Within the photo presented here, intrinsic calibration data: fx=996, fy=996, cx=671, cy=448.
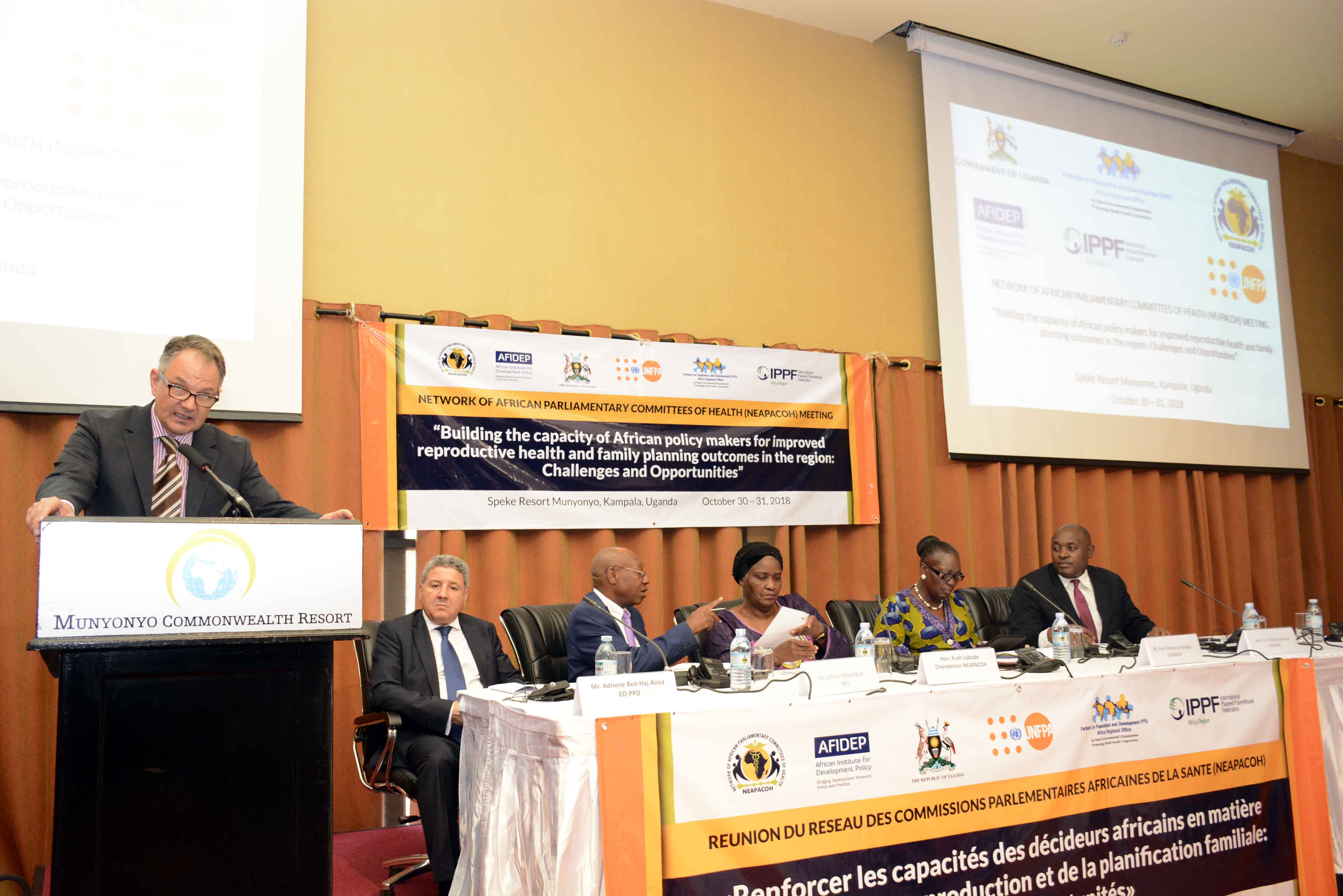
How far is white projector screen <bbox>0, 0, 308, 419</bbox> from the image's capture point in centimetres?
355

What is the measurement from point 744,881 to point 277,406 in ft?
8.94

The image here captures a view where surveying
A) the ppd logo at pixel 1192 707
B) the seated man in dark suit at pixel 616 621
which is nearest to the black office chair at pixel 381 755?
the seated man in dark suit at pixel 616 621

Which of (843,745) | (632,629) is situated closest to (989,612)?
(632,629)

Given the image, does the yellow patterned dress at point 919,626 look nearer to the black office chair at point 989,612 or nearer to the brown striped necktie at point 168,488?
the black office chair at point 989,612

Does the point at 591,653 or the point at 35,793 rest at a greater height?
the point at 591,653

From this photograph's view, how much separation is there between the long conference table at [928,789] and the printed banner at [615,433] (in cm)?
163

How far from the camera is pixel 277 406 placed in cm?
395

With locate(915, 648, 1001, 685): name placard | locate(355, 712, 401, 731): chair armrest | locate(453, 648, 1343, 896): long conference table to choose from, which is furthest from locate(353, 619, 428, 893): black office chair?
locate(915, 648, 1001, 685): name placard

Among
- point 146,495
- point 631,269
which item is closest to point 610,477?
point 631,269

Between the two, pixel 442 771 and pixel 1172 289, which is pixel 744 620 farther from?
pixel 1172 289

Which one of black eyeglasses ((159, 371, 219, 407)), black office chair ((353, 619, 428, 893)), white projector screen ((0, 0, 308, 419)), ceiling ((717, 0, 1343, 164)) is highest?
ceiling ((717, 0, 1343, 164))

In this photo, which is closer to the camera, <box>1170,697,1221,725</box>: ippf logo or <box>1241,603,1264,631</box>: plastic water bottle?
<box>1170,697,1221,725</box>: ippf logo

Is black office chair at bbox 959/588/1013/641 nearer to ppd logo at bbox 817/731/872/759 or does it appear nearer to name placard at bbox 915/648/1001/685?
name placard at bbox 915/648/1001/685

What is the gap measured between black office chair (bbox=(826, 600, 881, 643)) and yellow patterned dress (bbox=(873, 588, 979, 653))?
179 millimetres
